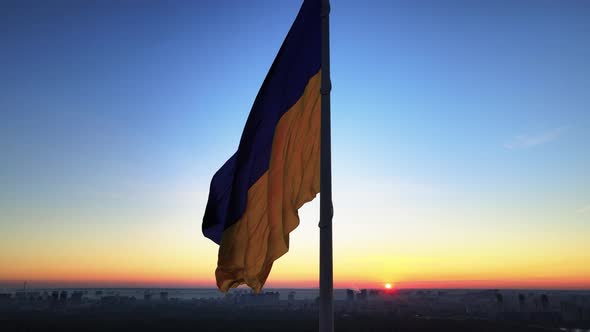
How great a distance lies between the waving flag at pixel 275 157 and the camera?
23.8 feet

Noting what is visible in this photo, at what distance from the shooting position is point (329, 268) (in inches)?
244

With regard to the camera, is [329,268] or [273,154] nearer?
[329,268]

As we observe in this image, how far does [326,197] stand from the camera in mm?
6391

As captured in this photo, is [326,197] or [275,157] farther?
[275,157]

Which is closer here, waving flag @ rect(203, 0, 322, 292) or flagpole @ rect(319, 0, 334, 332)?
flagpole @ rect(319, 0, 334, 332)

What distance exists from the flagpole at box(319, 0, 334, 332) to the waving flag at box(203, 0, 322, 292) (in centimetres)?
44

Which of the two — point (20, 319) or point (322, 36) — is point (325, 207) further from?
point (20, 319)

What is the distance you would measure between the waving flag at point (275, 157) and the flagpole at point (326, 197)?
17.3 inches

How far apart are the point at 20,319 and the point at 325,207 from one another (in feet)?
242

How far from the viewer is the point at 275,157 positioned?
25.0 ft

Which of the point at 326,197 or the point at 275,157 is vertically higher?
the point at 275,157

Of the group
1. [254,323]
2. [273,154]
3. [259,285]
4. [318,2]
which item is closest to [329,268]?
[259,285]

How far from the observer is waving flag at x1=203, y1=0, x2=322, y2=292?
7242mm

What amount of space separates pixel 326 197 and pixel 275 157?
1.49m
